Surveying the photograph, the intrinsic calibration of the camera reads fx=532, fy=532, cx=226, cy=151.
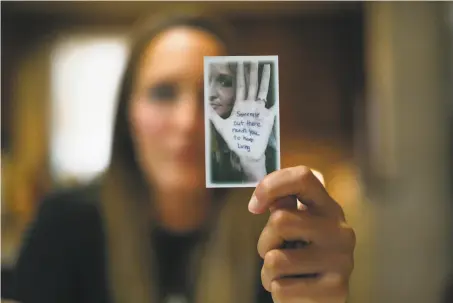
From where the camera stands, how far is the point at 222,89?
751 mm

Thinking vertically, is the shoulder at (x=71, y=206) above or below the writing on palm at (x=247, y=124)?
below

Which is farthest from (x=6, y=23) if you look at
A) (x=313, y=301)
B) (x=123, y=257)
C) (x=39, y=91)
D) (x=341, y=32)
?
(x=313, y=301)

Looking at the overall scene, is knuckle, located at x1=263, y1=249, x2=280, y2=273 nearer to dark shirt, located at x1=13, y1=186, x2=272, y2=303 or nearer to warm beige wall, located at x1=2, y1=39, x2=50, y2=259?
dark shirt, located at x1=13, y1=186, x2=272, y2=303

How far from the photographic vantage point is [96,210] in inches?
29.9

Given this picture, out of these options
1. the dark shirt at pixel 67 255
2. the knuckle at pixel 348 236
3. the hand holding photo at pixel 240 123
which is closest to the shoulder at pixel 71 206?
the dark shirt at pixel 67 255

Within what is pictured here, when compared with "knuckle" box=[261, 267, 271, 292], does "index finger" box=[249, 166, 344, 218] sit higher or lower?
higher

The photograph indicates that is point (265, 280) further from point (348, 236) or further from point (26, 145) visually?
point (26, 145)

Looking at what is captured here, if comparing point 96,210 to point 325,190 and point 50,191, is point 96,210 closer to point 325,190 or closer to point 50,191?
point 50,191

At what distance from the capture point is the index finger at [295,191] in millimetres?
738

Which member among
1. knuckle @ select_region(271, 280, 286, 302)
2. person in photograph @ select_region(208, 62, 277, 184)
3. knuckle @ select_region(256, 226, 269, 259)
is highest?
person in photograph @ select_region(208, 62, 277, 184)

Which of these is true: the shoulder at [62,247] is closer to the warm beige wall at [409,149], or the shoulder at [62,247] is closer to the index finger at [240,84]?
the index finger at [240,84]

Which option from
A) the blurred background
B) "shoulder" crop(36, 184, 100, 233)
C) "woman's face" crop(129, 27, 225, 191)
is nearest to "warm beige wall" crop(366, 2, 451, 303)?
the blurred background

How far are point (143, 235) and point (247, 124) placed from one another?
217 mm

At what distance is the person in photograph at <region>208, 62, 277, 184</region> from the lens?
0.75 meters
